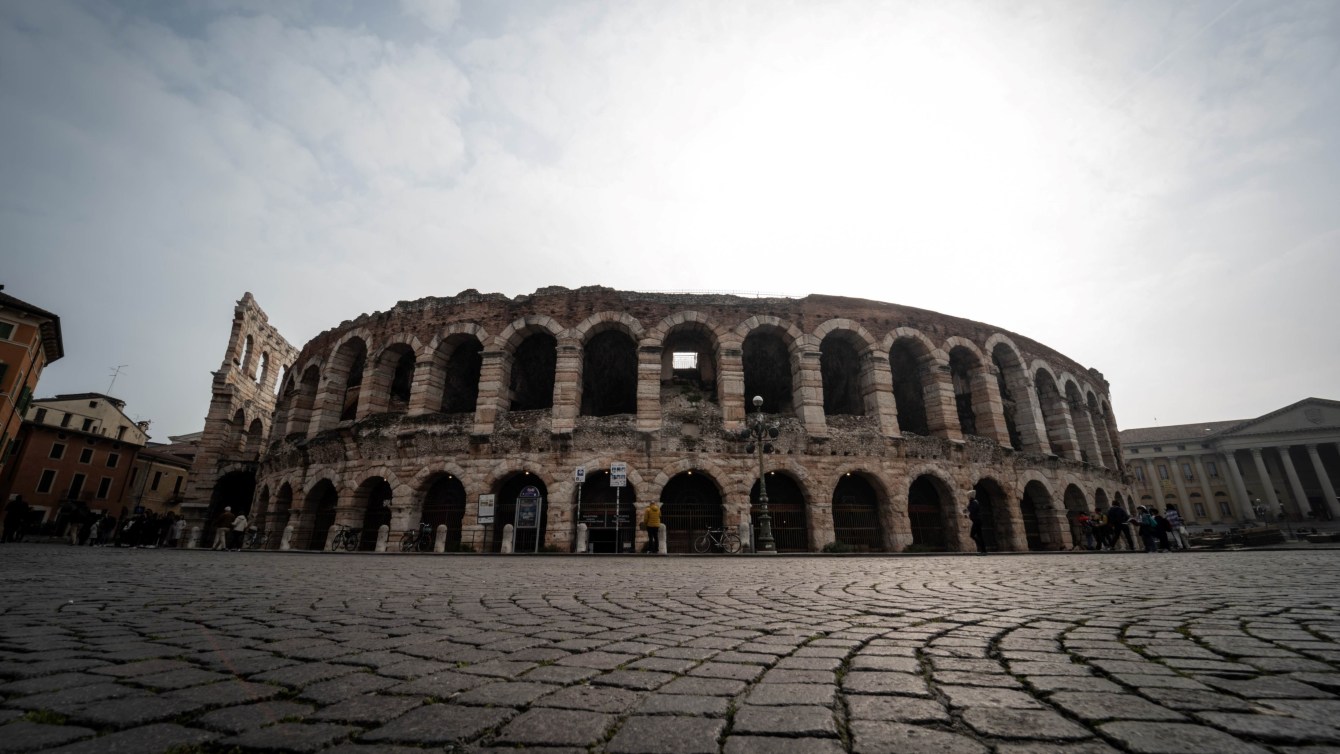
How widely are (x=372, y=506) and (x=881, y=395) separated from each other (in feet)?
59.6

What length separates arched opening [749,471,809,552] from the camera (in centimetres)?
1689

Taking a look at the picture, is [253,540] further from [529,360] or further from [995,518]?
[995,518]

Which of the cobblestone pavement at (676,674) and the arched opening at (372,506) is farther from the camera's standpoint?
the arched opening at (372,506)

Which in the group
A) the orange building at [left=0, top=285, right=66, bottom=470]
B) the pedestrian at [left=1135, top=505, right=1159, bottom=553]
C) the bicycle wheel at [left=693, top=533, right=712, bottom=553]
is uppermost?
the orange building at [left=0, top=285, right=66, bottom=470]

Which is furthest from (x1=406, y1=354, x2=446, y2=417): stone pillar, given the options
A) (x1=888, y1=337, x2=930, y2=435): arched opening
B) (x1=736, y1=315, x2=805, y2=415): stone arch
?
(x1=888, y1=337, x2=930, y2=435): arched opening

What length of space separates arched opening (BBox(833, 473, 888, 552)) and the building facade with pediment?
4235 centimetres

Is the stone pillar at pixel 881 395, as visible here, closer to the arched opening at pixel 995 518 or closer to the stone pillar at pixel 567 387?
the arched opening at pixel 995 518

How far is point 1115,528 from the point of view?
16.4m

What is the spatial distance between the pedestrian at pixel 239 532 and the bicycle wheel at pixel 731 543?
57.2ft

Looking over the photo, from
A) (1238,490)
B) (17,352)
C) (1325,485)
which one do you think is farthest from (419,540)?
(1325,485)

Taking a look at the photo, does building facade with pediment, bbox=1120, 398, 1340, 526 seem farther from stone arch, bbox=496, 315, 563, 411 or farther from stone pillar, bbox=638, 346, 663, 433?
stone arch, bbox=496, 315, 563, 411

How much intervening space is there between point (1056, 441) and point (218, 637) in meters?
26.7

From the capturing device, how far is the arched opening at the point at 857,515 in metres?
17.4

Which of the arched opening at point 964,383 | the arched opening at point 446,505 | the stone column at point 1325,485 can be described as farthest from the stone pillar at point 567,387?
the stone column at point 1325,485
